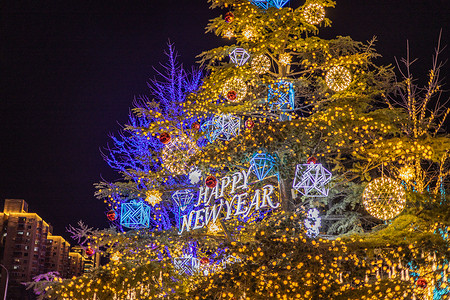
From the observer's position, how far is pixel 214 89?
1021cm

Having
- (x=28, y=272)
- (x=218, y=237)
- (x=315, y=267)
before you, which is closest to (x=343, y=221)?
(x=218, y=237)

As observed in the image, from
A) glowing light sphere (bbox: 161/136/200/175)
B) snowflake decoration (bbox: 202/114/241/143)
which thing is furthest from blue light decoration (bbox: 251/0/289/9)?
glowing light sphere (bbox: 161/136/200/175)

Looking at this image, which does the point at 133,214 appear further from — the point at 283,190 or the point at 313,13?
the point at 313,13

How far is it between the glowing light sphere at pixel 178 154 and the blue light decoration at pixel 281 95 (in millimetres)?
2148

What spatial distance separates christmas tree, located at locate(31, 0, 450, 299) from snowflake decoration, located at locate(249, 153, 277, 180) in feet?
0.08

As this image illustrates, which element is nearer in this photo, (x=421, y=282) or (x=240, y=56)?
(x=421, y=282)

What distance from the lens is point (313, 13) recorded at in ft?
33.2

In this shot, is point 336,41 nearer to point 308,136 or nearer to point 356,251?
point 308,136

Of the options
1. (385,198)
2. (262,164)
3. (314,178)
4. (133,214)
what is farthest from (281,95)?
(133,214)

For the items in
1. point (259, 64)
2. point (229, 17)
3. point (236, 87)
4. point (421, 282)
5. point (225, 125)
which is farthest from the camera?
point (225, 125)

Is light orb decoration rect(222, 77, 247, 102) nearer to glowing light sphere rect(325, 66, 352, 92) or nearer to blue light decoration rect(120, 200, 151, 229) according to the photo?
glowing light sphere rect(325, 66, 352, 92)

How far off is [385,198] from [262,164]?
2441 mm

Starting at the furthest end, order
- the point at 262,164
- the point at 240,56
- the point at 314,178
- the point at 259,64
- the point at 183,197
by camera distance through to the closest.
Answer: the point at 183,197, the point at 240,56, the point at 259,64, the point at 262,164, the point at 314,178

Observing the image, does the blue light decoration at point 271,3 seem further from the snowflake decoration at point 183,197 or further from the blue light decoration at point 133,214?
the blue light decoration at point 133,214
